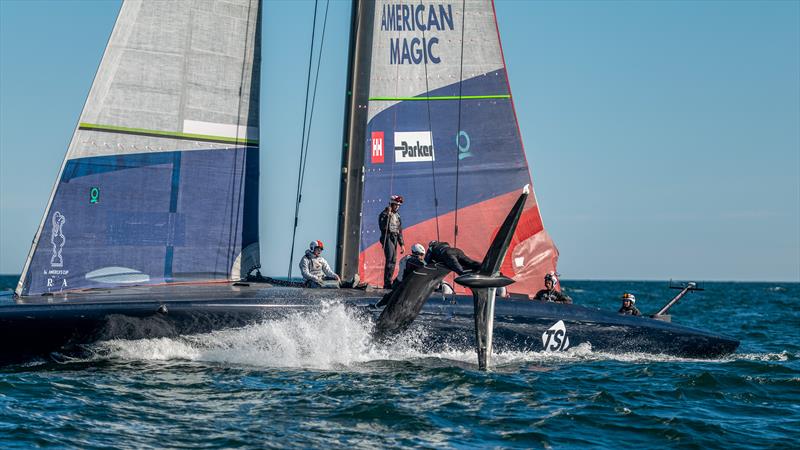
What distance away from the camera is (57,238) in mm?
12523

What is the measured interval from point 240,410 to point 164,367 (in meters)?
2.41

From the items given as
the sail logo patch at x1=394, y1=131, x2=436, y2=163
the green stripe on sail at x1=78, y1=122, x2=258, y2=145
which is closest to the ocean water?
the green stripe on sail at x1=78, y1=122, x2=258, y2=145

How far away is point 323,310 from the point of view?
11.9 meters

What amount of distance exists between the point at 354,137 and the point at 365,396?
5.70m

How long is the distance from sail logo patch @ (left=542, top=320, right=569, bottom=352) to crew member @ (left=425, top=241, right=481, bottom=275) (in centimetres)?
190

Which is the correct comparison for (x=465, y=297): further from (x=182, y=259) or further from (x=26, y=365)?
(x=26, y=365)

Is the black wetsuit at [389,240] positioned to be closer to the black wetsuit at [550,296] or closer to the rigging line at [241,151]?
the rigging line at [241,151]

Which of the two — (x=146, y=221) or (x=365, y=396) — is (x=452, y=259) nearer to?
(x=365, y=396)

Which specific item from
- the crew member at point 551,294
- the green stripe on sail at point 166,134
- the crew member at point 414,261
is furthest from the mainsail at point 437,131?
the crew member at point 414,261

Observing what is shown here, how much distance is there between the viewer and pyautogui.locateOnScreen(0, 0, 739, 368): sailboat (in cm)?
1170

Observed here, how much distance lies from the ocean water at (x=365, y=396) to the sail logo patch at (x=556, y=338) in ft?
0.44

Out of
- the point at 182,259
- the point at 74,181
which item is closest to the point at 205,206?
the point at 182,259

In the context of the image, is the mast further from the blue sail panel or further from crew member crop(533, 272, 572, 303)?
crew member crop(533, 272, 572, 303)

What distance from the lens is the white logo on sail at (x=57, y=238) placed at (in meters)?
12.5
